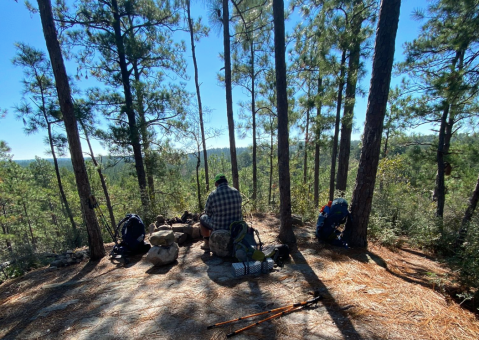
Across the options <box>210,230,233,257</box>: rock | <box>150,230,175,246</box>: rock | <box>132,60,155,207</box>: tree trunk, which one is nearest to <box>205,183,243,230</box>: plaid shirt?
<box>210,230,233,257</box>: rock

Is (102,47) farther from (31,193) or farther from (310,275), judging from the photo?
(31,193)

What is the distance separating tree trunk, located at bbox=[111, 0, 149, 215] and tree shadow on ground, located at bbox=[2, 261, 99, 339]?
5.04 meters

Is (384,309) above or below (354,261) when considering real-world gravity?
above

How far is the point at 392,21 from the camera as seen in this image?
354 cm

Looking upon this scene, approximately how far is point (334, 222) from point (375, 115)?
225 centimetres

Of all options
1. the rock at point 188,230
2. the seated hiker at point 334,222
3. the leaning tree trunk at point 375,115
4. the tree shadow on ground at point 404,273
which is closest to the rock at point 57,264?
the rock at point 188,230

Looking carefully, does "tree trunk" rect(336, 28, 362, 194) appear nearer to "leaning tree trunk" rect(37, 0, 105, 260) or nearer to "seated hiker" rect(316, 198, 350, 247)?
"seated hiker" rect(316, 198, 350, 247)

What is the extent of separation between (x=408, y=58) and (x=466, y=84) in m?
3.10

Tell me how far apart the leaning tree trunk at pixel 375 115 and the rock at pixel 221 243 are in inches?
99.3

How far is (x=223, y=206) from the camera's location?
384cm

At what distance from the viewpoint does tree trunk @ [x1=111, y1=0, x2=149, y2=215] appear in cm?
802

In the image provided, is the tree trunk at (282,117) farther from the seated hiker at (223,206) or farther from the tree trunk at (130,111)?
the tree trunk at (130,111)

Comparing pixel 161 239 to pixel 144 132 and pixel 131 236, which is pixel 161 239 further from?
pixel 144 132

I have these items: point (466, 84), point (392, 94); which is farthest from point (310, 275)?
point (392, 94)
